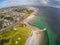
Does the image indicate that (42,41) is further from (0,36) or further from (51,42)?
(0,36)

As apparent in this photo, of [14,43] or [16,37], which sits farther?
[16,37]

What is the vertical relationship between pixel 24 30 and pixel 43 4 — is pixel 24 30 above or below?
above

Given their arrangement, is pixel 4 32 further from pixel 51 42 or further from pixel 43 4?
pixel 43 4

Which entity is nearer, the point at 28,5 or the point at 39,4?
the point at 39,4

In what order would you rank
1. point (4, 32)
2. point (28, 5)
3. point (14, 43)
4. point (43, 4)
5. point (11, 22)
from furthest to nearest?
point (28, 5)
point (43, 4)
point (11, 22)
point (4, 32)
point (14, 43)

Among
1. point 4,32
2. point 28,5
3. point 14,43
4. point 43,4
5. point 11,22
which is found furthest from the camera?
point 28,5

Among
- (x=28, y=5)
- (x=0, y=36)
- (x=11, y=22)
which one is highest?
(x=0, y=36)

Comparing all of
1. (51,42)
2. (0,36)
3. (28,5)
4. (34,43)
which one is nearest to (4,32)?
(0,36)

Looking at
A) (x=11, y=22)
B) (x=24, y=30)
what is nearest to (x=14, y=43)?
(x=24, y=30)

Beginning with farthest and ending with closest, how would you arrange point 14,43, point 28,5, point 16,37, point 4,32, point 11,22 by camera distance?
point 28,5, point 11,22, point 4,32, point 16,37, point 14,43
